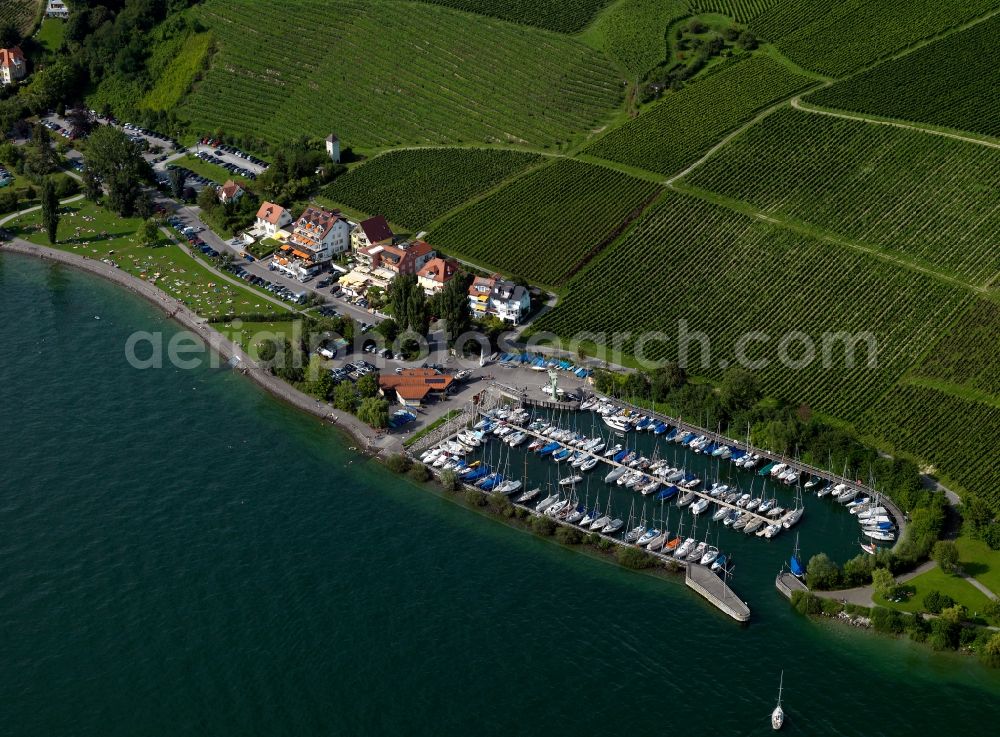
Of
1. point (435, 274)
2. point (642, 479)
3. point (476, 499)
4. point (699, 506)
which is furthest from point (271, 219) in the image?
point (699, 506)

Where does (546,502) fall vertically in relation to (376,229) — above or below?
below

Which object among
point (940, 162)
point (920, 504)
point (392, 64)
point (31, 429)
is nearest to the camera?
point (920, 504)

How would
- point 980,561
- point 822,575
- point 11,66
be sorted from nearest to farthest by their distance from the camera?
point 822,575 < point 980,561 < point 11,66

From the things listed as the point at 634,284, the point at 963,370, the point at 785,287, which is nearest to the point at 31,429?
the point at 634,284

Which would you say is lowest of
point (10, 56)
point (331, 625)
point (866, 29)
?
point (331, 625)

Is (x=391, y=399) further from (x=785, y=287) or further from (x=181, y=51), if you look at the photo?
(x=181, y=51)

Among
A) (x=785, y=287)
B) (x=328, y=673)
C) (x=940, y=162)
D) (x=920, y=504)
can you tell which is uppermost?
(x=940, y=162)

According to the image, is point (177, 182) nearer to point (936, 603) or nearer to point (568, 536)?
point (568, 536)
